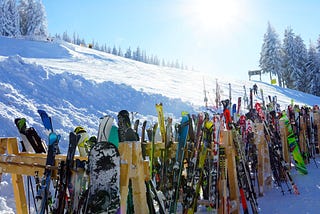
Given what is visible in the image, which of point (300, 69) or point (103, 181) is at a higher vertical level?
point (300, 69)

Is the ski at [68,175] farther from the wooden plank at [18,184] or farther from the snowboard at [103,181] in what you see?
the wooden plank at [18,184]

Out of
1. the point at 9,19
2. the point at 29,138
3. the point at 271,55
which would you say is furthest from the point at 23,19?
the point at 29,138

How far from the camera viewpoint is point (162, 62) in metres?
124

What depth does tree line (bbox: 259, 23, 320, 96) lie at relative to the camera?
1647 inches

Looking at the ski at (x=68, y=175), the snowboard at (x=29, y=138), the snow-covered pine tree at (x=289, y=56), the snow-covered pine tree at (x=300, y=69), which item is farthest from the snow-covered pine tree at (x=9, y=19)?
the ski at (x=68, y=175)

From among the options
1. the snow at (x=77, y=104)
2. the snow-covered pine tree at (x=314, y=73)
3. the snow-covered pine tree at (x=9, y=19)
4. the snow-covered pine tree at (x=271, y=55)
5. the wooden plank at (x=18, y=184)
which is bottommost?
the wooden plank at (x=18, y=184)

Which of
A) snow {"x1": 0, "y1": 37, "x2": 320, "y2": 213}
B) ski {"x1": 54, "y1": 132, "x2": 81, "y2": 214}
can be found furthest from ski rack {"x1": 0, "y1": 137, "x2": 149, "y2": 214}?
snow {"x1": 0, "y1": 37, "x2": 320, "y2": 213}

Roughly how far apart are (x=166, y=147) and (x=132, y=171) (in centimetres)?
191

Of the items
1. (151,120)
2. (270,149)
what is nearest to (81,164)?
(270,149)

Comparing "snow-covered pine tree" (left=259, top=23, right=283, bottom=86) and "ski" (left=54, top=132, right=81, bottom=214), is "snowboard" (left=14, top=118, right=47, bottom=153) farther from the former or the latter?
"snow-covered pine tree" (left=259, top=23, right=283, bottom=86)

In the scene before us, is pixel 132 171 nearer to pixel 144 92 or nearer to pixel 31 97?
pixel 31 97

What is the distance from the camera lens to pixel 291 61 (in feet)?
141

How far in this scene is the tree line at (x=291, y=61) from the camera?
4184 cm

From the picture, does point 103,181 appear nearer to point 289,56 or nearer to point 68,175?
point 68,175
